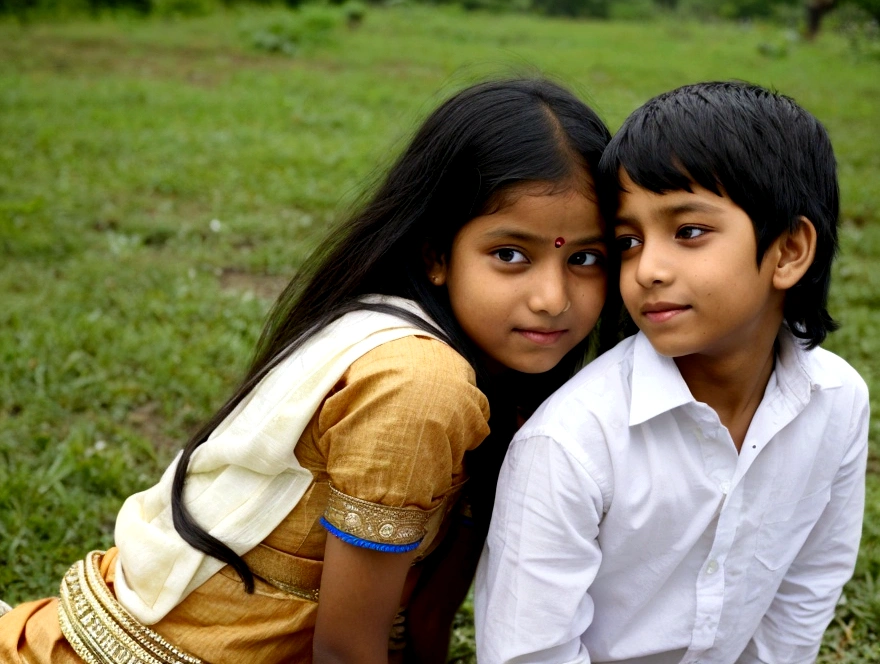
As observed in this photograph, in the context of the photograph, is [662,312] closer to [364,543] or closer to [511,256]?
[511,256]

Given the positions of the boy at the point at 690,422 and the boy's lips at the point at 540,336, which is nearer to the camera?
the boy at the point at 690,422

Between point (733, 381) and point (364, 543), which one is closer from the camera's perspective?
point (364, 543)

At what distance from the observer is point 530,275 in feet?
6.07

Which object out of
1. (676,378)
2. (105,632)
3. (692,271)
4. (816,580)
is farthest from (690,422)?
(105,632)

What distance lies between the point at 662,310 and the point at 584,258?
9.3 inches

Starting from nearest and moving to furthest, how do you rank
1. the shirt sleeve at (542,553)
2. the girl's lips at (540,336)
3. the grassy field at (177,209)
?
the shirt sleeve at (542,553), the girl's lips at (540,336), the grassy field at (177,209)

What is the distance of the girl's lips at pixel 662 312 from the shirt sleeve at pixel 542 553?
277 millimetres

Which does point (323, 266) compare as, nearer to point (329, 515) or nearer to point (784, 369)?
point (329, 515)

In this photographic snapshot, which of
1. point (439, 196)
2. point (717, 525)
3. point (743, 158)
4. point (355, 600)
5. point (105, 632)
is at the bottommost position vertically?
point (105, 632)

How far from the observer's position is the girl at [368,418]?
167cm

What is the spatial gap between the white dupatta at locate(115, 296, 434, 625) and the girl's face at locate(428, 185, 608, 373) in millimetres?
114

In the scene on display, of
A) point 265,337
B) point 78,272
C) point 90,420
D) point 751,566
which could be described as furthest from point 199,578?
point 78,272

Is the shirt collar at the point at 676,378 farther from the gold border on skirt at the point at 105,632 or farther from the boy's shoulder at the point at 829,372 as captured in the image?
the gold border on skirt at the point at 105,632

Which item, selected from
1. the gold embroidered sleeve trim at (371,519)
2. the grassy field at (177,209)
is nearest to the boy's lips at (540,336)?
the gold embroidered sleeve trim at (371,519)
